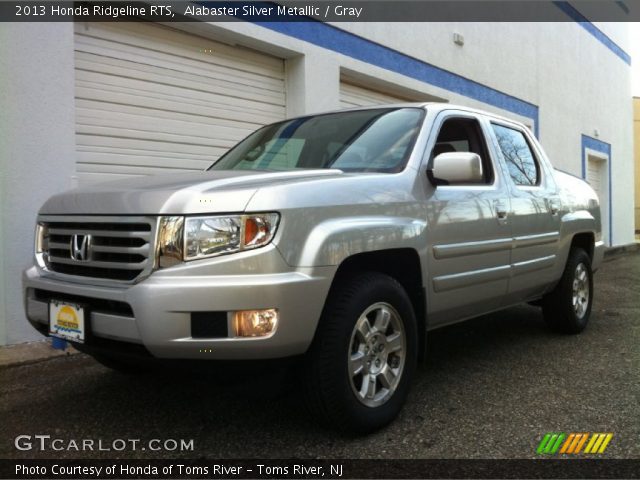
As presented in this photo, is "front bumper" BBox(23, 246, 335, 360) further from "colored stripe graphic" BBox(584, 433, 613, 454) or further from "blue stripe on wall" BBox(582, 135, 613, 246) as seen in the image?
"blue stripe on wall" BBox(582, 135, 613, 246)

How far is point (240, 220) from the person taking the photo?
252 cm

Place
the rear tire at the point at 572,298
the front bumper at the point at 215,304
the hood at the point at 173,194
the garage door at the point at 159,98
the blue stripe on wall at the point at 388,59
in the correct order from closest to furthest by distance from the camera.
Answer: the front bumper at the point at 215,304 → the hood at the point at 173,194 → the rear tire at the point at 572,298 → the garage door at the point at 159,98 → the blue stripe on wall at the point at 388,59

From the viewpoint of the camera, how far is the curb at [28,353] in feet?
13.9

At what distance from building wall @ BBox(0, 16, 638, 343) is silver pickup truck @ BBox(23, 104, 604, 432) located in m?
1.64

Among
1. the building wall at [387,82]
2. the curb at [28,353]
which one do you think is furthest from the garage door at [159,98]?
the curb at [28,353]

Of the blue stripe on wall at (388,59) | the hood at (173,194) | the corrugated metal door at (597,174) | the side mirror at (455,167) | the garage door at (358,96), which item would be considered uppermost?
the blue stripe on wall at (388,59)

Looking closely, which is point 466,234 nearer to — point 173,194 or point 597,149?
point 173,194

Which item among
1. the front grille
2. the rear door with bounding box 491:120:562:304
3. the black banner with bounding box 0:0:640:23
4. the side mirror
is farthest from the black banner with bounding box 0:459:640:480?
the black banner with bounding box 0:0:640:23

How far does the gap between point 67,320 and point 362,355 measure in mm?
1392

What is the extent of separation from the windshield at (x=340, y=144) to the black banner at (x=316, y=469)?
4.96 feet

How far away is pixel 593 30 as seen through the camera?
16422 mm

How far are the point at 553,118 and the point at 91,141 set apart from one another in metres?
11.7

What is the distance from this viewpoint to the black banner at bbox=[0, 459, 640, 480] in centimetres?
254

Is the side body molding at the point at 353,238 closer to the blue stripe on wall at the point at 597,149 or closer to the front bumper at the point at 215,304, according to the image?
the front bumper at the point at 215,304
